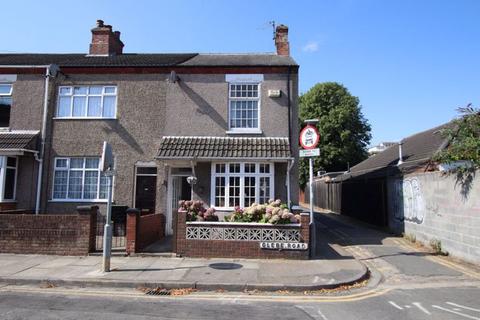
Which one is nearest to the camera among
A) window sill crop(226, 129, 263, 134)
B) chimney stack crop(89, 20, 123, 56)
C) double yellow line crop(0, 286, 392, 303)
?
double yellow line crop(0, 286, 392, 303)

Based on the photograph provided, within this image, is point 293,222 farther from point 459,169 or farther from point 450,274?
point 459,169

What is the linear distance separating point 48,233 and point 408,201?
12711 millimetres

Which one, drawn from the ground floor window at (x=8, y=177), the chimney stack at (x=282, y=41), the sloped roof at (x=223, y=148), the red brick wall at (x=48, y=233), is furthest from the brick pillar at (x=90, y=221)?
the chimney stack at (x=282, y=41)

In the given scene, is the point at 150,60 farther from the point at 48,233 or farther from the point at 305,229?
the point at 305,229

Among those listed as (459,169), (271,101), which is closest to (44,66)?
(271,101)

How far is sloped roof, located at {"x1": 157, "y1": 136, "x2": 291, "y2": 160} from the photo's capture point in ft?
45.8

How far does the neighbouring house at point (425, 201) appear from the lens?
35.1 ft

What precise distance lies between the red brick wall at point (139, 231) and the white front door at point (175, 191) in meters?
1.53

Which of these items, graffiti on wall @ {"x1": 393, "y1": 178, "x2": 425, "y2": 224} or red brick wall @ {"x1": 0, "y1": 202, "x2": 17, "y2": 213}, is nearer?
graffiti on wall @ {"x1": 393, "y1": 178, "x2": 425, "y2": 224}

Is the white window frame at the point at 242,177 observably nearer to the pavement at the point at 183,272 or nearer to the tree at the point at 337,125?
the pavement at the point at 183,272

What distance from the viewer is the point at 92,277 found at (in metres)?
8.80

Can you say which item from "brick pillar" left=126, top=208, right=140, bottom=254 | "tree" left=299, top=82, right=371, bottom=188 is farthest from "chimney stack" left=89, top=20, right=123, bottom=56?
"tree" left=299, top=82, right=371, bottom=188

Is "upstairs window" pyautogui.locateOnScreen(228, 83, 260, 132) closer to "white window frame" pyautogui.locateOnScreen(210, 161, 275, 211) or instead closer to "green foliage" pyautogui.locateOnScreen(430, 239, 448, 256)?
"white window frame" pyautogui.locateOnScreen(210, 161, 275, 211)

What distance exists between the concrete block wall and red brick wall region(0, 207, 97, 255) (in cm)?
1062
